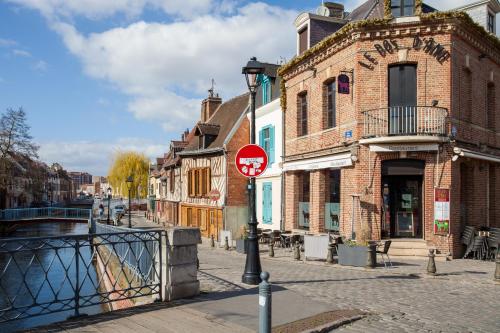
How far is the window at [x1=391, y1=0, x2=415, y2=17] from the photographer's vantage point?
1464 centimetres

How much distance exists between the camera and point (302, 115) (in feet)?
62.1

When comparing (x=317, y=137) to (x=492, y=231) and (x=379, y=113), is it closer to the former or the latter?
(x=379, y=113)

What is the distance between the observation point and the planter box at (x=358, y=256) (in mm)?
11523

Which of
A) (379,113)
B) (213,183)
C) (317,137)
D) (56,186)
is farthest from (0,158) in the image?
(56,186)

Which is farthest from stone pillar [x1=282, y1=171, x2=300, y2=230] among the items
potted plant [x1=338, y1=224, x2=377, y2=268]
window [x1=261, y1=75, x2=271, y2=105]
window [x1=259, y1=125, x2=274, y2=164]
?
potted plant [x1=338, y1=224, x2=377, y2=268]

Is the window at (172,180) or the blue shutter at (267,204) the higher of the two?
the window at (172,180)

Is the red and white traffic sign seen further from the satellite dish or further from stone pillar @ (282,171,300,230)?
the satellite dish

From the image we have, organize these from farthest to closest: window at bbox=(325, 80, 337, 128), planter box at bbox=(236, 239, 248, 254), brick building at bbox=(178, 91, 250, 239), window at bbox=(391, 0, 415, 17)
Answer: brick building at bbox=(178, 91, 250, 239) < window at bbox=(325, 80, 337, 128) < planter box at bbox=(236, 239, 248, 254) < window at bbox=(391, 0, 415, 17)

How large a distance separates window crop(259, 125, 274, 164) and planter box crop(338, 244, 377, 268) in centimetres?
972

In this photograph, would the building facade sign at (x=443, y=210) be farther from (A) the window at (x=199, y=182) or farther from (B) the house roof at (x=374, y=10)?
(A) the window at (x=199, y=182)

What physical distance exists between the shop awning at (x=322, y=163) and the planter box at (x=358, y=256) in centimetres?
358

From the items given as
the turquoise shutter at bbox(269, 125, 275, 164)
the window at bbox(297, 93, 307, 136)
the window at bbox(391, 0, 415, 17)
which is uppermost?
the window at bbox(391, 0, 415, 17)

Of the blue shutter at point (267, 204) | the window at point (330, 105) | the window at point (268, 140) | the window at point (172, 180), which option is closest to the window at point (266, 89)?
the window at point (268, 140)

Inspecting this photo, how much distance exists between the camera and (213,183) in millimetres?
26188
